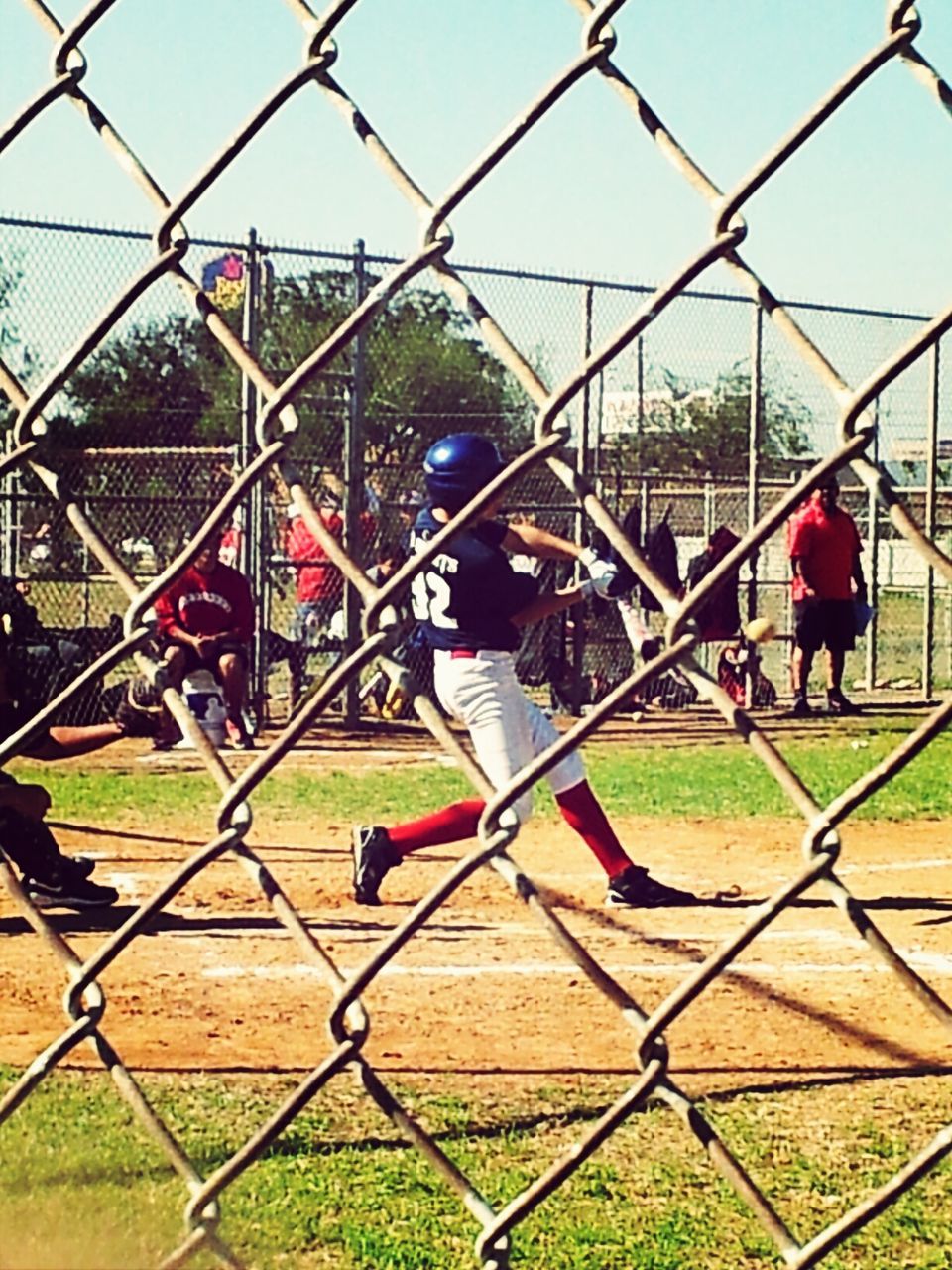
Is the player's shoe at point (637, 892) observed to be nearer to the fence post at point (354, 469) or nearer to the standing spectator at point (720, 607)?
the fence post at point (354, 469)

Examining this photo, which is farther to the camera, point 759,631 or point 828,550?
point 828,550

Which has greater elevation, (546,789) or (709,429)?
(709,429)

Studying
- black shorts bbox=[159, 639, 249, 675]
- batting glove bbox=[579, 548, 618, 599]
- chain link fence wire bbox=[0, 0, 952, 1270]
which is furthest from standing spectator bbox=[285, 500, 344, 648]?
chain link fence wire bbox=[0, 0, 952, 1270]

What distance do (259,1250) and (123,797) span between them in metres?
7.16

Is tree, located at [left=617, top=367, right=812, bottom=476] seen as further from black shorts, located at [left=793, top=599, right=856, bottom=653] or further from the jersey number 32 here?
the jersey number 32

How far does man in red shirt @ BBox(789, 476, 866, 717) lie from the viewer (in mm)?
15242

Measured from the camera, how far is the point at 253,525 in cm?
1331

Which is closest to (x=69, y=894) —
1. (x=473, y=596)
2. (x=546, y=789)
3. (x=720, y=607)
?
(x=473, y=596)

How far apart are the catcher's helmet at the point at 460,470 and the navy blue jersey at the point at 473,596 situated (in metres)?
0.63

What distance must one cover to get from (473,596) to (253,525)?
6.29 metres

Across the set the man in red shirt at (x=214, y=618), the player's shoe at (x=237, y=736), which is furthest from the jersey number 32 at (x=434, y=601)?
the player's shoe at (x=237, y=736)

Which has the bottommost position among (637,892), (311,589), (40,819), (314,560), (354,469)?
(637,892)

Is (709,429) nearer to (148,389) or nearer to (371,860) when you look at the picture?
(148,389)

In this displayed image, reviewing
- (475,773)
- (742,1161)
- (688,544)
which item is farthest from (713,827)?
(688,544)
